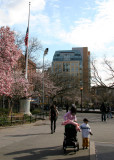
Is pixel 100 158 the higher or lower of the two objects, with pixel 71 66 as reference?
lower

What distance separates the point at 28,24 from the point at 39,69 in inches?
449

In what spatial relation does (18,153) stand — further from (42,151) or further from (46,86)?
(46,86)

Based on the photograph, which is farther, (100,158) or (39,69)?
(39,69)

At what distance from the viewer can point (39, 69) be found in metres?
34.4

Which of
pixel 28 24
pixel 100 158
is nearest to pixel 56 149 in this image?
pixel 100 158

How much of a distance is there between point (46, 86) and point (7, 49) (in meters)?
17.8

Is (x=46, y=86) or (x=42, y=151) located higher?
(x=46, y=86)

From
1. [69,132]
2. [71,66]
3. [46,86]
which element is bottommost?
[69,132]

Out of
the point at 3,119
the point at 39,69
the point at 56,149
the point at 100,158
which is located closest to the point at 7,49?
the point at 3,119

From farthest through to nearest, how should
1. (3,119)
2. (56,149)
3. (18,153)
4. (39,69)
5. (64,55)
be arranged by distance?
(64,55), (39,69), (3,119), (56,149), (18,153)

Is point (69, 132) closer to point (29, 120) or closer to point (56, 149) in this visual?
point (56, 149)

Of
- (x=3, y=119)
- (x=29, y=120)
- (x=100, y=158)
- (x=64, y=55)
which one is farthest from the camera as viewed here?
(x=64, y=55)

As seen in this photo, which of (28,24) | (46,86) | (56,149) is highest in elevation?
(28,24)

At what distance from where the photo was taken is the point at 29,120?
60.9 ft
